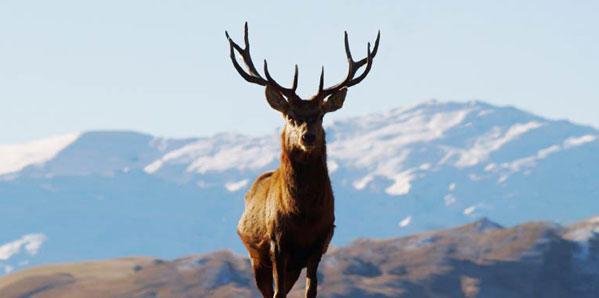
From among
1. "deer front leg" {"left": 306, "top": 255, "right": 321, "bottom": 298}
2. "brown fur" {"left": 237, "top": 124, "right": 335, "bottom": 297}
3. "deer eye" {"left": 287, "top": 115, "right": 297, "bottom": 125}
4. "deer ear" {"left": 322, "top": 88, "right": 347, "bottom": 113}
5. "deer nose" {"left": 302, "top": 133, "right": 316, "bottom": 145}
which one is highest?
"deer ear" {"left": 322, "top": 88, "right": 347, "bottom": 113}

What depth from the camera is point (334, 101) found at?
21.5m

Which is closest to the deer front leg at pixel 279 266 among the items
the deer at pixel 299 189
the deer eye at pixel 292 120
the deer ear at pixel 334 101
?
the deer at pixel 299 189

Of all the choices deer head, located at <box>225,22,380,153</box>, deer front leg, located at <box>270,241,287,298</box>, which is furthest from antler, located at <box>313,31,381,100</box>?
deer front leg, located at <box>270,241,287,298</box>

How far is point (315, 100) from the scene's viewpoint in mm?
21531

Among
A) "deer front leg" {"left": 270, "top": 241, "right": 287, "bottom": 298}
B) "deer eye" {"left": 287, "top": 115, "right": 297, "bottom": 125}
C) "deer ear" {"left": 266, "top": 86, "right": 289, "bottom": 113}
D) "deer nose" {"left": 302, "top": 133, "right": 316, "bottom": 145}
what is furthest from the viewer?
"deer front leg" {"left": 270, "top": 241, "right": 287, "bottom": 298}

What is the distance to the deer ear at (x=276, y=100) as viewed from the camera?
2134 cm

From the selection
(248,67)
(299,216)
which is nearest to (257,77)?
(248,67)

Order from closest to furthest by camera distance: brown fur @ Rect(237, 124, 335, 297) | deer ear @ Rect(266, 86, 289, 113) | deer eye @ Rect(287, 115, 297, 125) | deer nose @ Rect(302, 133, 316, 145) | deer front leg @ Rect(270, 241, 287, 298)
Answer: deer nose @ Rect(302, 133, 316, 145) < deer eye @ Rect(287, 115, 297, 125) < deer ear @ Rect(266, 86, 289, 113) < brown fur @ Rect(237, 124, 335, 297) < deer front leg @ Rect(270, 241, 287, 298)

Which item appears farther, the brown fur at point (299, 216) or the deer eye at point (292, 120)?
the brown fur at point (299, 216)

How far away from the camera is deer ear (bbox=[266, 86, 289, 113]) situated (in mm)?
21344

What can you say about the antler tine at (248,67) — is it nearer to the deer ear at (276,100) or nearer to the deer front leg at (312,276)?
the deer ear at (276,100)

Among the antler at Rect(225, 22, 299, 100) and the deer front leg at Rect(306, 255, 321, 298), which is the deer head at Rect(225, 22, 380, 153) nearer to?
the antler at Rect(225, 22, 299, 100)

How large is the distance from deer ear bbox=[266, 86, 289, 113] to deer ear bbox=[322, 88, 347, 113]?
22.8 inches

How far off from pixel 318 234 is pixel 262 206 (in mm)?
1745
